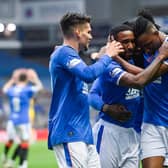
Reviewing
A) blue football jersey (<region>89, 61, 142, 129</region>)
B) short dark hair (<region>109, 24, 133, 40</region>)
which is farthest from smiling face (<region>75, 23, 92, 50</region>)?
blue football jersey (<region>89, 61, 142, 129</region>)

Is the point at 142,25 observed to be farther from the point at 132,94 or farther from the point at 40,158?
the point at 40,158

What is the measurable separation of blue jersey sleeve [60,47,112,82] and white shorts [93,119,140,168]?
48.9 inches

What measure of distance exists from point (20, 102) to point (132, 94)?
10.7m

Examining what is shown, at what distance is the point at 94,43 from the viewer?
1356 inches

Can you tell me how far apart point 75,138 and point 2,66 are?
29778mm

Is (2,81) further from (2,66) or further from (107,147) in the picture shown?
(107,147)

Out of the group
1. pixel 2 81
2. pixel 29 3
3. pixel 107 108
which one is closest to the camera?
pixel 107 108

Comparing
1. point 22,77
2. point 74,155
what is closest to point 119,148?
point 74,155

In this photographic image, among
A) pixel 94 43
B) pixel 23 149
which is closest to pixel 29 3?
pixel 94 43

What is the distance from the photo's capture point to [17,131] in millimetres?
18797

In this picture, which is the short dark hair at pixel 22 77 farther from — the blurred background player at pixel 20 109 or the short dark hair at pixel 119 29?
the short dark hair at pixel 119 29

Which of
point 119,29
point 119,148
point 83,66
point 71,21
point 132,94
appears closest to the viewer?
point 83,66

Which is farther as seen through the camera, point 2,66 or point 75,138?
point 2,66

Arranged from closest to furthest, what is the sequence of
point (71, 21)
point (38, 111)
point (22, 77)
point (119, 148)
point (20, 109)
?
point (71, 21) → point (119, 148) → point (22, 77) → point (20, 109) → point (38, 111)
